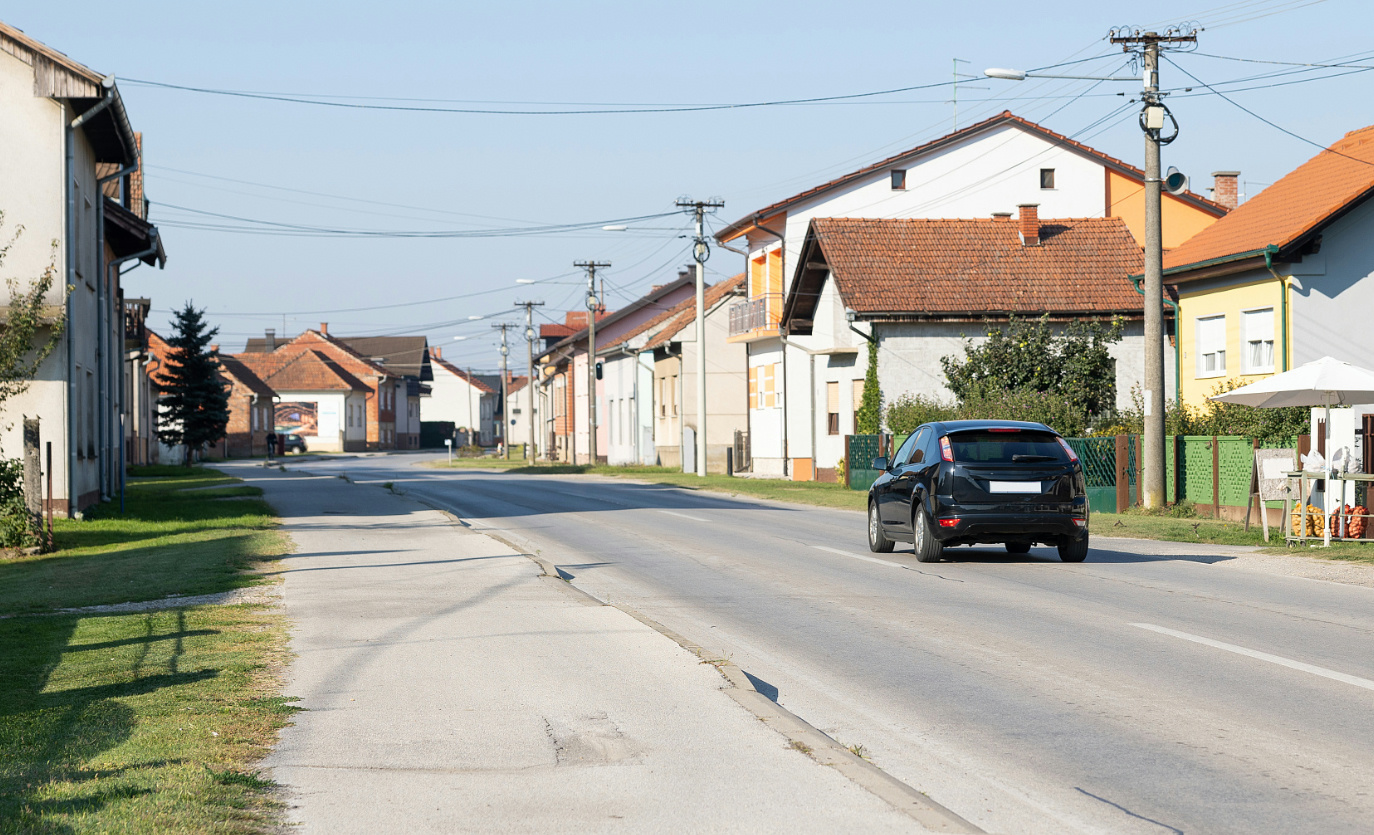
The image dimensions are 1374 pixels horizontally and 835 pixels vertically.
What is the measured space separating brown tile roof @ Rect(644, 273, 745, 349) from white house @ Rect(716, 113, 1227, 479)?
769 cm

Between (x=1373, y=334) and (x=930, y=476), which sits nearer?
(x=930, y=476)

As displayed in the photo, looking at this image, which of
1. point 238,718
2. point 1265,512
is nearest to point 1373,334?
point 1265,512

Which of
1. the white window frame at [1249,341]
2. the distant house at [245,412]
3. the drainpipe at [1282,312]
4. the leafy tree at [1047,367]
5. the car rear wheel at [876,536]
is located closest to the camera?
the car rear wheel at [876,536]

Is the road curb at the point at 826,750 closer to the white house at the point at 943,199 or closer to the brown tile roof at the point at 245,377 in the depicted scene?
the white house at the point at 943,199

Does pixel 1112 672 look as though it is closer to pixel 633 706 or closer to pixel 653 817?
pixel 633 706

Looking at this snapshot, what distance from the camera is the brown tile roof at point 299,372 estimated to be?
107562mm

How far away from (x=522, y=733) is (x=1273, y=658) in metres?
5.17

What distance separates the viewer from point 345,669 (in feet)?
29.1

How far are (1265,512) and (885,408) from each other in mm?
19933

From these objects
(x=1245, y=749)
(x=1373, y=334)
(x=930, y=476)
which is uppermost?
(x=1373, y=334)

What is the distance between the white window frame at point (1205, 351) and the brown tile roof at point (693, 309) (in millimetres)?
28173

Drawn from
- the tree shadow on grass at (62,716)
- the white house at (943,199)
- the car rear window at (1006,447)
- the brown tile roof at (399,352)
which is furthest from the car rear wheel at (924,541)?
the brown tile roof at (399,352)

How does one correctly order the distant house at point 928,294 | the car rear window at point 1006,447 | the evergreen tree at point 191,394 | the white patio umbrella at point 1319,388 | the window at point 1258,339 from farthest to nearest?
the evergreen tree at point 191,394 < the distant house at point 928,294 < the window at point 1258,339 < the white patio umbrella at point 1319,388 < the car rear window at point 1006,447

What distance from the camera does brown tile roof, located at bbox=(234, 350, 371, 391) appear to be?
353ft
